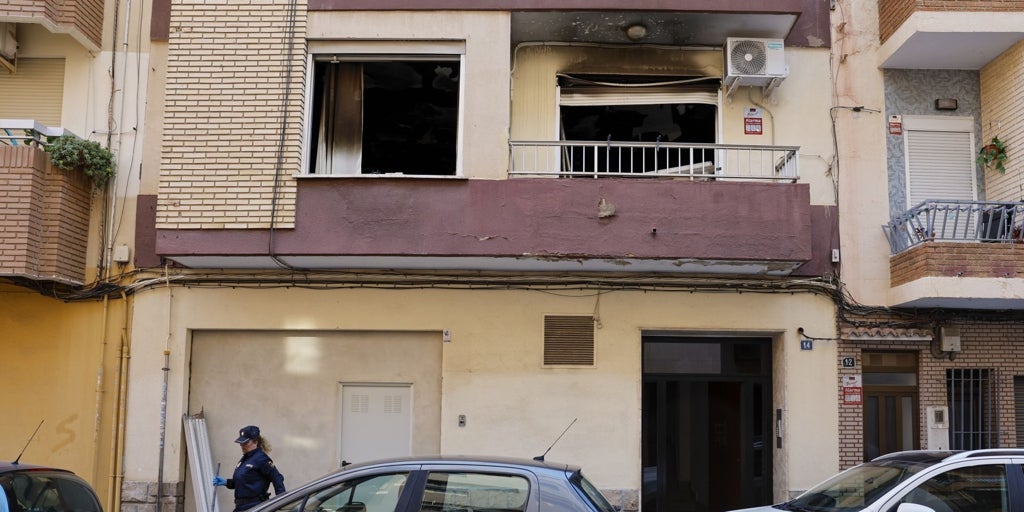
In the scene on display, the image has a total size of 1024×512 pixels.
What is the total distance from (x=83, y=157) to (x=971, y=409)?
12004 mm

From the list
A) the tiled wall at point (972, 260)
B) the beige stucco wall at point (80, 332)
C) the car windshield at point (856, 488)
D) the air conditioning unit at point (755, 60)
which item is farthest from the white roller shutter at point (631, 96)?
the beige stucco wall at point (80, 332)

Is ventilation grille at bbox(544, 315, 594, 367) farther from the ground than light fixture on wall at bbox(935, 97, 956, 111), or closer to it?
closer to it

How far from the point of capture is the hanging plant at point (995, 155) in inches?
454

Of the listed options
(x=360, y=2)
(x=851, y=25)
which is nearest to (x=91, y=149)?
(x=360, y=2)

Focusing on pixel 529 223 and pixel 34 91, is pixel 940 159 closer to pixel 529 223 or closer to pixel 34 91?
pixel 529 223

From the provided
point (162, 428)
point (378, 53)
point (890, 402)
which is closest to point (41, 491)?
point (162, 428)

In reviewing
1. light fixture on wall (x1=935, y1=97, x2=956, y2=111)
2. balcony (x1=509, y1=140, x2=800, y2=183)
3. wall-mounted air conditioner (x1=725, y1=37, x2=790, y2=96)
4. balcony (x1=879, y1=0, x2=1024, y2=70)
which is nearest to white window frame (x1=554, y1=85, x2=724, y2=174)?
balcony (x1=509, y1=140, x2=800, y2=183)

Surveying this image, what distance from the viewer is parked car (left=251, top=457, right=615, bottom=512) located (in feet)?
20.8

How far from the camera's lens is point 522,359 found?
11.2 meters

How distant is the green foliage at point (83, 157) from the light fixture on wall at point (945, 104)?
11122 mm

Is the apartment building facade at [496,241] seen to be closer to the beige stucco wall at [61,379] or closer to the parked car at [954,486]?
the beige stucco wall at [61,379]

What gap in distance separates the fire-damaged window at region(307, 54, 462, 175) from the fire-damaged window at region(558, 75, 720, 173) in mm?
1654

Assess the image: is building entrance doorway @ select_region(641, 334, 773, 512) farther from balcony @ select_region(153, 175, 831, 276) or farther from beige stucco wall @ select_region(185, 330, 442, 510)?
beige stucco wall @ select_region(185, 330, 442, 510)

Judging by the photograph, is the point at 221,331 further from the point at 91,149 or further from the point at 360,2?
the point at 360,2
